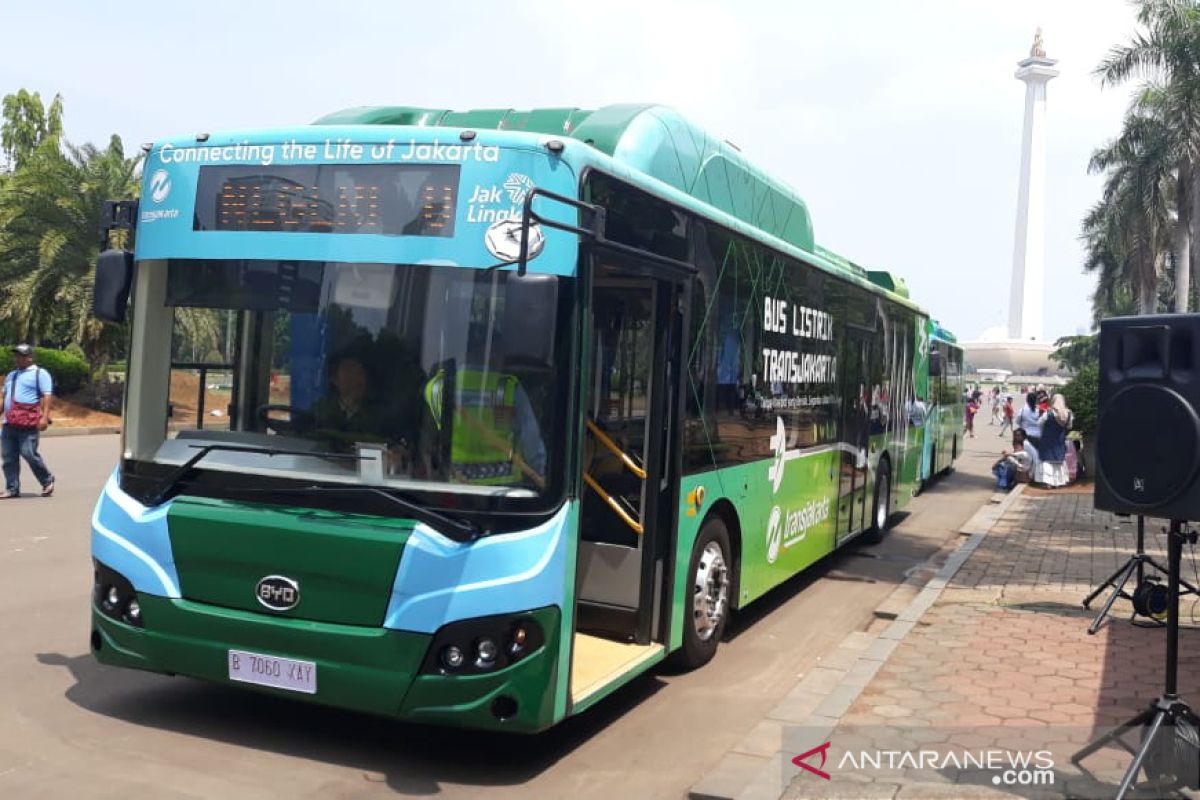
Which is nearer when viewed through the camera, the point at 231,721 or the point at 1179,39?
the point at 231,721

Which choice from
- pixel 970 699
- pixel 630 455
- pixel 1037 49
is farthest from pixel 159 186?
pixel 1037 49

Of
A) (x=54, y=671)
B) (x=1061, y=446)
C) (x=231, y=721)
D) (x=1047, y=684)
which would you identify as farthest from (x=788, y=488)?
(x=1061, y=446)

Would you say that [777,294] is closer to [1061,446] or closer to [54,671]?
[54,671]

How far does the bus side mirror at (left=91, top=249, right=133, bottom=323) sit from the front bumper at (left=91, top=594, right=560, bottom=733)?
1537 mm

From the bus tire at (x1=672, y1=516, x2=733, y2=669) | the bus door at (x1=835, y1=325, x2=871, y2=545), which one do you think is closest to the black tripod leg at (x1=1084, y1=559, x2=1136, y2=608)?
the bus door at (x1=835, y1=325, x2=871, y2=545)

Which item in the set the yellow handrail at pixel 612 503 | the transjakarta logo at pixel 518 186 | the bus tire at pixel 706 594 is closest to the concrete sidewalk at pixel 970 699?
the bus tire at pixel 706 594

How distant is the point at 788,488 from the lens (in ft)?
30.6

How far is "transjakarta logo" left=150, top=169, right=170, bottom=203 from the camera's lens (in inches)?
229

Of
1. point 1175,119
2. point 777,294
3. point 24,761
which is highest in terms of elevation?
point 1175,119

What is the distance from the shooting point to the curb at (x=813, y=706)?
17.4 feet

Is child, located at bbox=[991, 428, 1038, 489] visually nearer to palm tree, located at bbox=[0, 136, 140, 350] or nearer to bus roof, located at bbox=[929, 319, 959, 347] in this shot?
bus roof, located at bbox=[929, 319, 959, 347]

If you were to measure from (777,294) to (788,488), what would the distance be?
1613mm

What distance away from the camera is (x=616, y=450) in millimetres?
6832

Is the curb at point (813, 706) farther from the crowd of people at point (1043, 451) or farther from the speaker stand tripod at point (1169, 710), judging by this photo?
the crowd of people at point (1043, 451)
